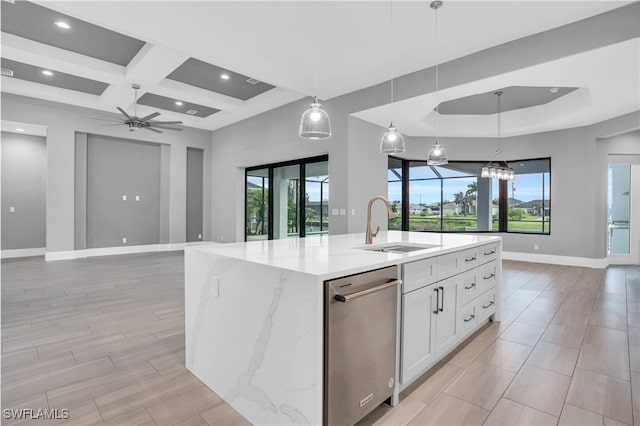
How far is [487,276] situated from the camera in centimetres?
309

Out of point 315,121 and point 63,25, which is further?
point 63,25

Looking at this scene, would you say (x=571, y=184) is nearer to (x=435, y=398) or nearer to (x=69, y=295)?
(x=435, y=398)

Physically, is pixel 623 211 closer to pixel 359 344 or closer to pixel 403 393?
pixel 403 393

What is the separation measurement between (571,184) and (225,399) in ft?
24.5

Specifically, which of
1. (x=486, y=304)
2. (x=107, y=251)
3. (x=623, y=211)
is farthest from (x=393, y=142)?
(x=107, y=251)

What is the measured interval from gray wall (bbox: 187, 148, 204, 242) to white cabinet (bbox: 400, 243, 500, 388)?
7841 mm

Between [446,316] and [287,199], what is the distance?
16.9 feet

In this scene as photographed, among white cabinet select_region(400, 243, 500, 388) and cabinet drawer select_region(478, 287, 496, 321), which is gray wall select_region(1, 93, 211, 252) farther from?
cabinet drawer select_region(478, 287, 496, 321)

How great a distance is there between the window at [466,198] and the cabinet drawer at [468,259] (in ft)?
14.9

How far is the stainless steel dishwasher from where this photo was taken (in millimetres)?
1456

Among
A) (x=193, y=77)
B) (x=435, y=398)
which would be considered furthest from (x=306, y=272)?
(x=193, y=77)

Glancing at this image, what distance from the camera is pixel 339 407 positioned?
1.50m

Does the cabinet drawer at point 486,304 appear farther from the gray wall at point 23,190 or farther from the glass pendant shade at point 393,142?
the gray wall at point 23,190

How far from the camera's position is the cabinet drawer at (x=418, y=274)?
6.31 feet
